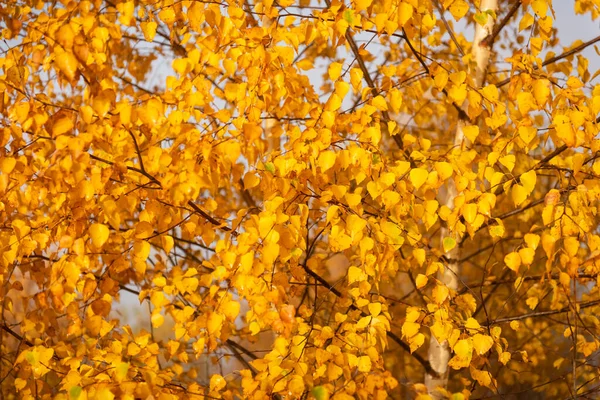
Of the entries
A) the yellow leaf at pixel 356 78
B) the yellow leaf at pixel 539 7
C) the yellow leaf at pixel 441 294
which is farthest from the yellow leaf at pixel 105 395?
the yellow leaf at pixel 539 7

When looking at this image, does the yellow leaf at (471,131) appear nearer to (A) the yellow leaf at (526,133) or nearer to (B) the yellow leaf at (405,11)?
(A) the yellow leaf at (526,133)

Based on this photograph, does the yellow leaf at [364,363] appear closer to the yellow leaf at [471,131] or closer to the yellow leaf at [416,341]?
the yellow leaf at [416,341]

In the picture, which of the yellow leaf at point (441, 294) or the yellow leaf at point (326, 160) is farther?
the yellow leaf at point (441, 294)

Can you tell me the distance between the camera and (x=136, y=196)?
245 centimetres

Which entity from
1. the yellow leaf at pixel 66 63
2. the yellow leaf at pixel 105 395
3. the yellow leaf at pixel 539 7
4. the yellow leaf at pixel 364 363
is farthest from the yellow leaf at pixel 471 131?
the yellow leaf at pixel 105 395

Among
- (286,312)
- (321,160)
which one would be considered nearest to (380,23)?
(321,160)

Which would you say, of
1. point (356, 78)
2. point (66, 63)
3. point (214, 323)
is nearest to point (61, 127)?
point (66, 63)

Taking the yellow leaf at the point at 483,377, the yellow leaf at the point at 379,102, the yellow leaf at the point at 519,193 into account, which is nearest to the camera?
the yellow leaf at the point at 519,193

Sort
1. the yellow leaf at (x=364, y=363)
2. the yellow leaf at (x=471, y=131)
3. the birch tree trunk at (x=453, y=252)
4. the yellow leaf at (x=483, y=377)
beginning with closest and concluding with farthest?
the yellow leaf at (x=364, y=363), the yellow leaf at (x=471, y=131), the yellow leaf at (x=483, y=377), the birch tree trunk at (x=453, y=252)

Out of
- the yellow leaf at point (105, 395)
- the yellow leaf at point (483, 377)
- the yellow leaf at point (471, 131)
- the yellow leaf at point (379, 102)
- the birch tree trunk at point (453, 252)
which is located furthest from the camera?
the birch tree trunk at point (453, 252)

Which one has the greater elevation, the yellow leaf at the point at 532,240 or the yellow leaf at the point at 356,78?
the yellow leaf at the point at 356,78

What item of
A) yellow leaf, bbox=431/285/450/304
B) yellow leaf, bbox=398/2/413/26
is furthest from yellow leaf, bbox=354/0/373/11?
yellow leaf, bbox=431/285/450/304

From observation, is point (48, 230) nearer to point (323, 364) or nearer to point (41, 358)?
point (41, 358)

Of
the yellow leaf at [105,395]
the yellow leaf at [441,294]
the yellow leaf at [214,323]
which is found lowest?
the yellow leaf at [105,395]
